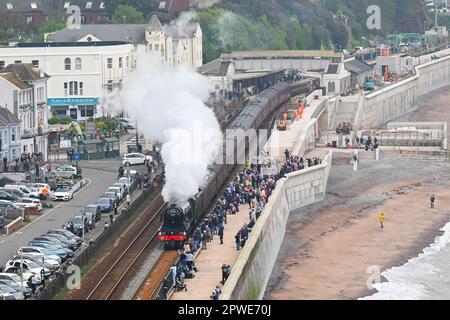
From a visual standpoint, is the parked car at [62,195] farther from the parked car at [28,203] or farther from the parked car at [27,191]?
the parked car at [28,203]

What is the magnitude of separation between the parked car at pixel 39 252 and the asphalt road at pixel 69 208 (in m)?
0.92

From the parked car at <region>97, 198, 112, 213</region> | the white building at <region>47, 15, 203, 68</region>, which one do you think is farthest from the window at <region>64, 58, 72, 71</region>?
the parked car at <region>97, 198, 112, 213</region>

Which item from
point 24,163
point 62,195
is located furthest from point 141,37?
point 62,195

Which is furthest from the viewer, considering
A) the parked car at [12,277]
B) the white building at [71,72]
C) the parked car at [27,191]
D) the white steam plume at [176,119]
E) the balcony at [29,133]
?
the white building at [71,72]

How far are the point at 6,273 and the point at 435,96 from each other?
298 ft

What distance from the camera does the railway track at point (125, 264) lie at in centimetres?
4240

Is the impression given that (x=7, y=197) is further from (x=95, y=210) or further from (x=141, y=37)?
(x=141, y=37)

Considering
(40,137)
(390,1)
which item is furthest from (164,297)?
(390,1)

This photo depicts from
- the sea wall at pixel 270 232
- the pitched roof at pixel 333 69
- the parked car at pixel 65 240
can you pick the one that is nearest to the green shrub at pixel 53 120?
the sea wall at pixel 270 232

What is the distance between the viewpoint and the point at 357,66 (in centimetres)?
11762

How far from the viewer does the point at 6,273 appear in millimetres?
42688

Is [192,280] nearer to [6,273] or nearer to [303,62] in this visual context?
[6,273]

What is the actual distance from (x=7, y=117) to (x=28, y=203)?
506 inches

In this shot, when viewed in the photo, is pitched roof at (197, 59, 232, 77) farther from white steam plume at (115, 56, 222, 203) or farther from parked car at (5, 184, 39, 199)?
parked car at (5, 184, 39, 199)
